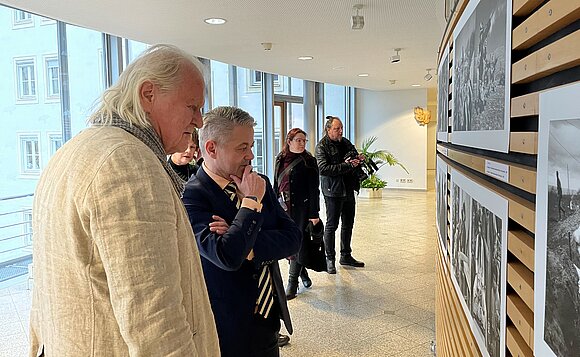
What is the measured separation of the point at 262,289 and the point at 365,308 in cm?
281

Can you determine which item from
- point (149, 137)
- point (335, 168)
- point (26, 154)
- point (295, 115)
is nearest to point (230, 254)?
point (149, 137)

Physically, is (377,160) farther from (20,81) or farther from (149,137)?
(149,137)

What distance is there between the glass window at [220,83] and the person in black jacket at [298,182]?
14.3 feet

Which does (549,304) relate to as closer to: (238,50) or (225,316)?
(225,316)

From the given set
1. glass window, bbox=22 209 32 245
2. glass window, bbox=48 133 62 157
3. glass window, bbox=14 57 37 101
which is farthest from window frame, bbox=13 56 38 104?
glass window, bbox=22 209 32 245

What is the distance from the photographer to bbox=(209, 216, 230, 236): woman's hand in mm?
1903

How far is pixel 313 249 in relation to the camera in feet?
15.6

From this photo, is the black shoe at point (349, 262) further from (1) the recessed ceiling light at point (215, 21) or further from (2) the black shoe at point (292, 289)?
(1) the recessed ceiling light at point (215, 21)

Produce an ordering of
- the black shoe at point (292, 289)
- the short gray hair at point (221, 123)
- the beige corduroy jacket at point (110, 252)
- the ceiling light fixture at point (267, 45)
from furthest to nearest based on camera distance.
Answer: the ceiling light fixture at point (267, 45)
the black shoe at point (292, 289)
the short gray hair at point (221, 123)
the beige corduroy jacket at point (110, 252)

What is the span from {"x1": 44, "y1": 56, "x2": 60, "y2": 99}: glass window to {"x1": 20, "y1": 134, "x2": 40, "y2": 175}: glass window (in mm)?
511

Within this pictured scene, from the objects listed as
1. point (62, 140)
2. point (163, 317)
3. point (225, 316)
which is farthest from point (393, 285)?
point (163, 317)

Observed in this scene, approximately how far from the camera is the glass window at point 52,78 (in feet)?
18.6

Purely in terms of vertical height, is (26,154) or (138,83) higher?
(138,83)

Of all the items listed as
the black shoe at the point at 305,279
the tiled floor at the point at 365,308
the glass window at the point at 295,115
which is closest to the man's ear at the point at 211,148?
the tiled floor at the point at 365,308
